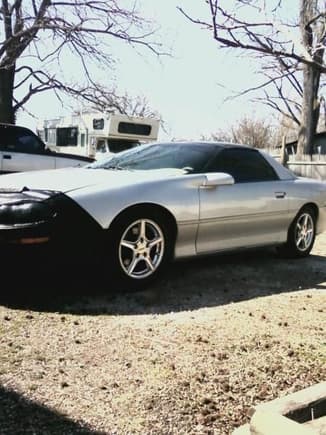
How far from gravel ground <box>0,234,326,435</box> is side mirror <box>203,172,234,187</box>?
89 centimetres

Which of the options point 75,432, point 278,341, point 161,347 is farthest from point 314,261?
point 75,432

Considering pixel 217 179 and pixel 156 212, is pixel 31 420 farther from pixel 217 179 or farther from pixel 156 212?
pixel 217 179

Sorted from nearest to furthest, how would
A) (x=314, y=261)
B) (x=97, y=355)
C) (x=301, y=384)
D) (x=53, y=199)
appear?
(x=301, y=384) < (x=97, y=355) < (x=53, y=199) < (x=314, y=261)

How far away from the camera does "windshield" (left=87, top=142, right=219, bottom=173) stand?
16.8ft

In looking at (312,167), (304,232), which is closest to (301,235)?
(304,232)

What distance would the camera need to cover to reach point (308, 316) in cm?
406

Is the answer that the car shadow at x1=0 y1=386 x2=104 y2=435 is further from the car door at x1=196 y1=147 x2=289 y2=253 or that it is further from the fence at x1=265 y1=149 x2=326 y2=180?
the fence at x1=265 y1=149 x2=326 y2=180

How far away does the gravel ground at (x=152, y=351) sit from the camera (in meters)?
2.52

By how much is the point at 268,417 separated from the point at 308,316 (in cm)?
191

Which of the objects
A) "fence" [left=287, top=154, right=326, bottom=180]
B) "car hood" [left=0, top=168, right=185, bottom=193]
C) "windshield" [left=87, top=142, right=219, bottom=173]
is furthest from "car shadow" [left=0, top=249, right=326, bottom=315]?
"fence" [left=287, top=154, right=326, bottom=180]

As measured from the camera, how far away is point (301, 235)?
6.25m

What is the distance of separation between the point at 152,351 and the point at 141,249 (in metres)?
1.36

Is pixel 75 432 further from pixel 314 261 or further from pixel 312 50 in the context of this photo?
pixel 314 261

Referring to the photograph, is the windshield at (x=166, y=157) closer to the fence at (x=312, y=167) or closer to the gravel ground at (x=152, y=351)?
the gravel ground at (x=152, y=351)
